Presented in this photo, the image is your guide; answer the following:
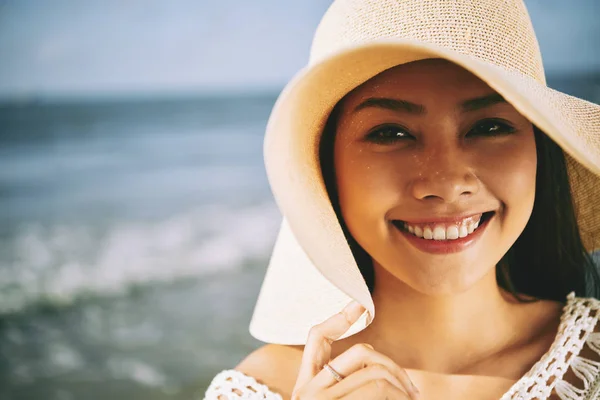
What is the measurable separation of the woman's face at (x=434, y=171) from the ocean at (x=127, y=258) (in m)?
2.64

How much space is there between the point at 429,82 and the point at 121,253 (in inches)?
199

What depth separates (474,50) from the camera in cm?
116

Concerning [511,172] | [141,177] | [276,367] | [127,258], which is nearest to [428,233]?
[511,172]

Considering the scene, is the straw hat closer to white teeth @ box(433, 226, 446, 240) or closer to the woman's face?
the woman's face

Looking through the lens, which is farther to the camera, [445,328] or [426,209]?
[445,328]

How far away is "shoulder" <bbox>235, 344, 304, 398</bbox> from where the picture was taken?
5.35 ft

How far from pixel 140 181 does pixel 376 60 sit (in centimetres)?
744

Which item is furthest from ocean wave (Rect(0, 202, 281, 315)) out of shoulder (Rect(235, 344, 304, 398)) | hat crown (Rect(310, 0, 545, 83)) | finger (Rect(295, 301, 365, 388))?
hat crown (Rect(310, 0, 545, 83))

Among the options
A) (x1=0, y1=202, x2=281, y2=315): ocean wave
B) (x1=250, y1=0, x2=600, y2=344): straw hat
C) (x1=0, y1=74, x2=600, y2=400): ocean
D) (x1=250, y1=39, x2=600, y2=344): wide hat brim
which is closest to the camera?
(x1=250, y1=39, x2=600, y2=344): wide hat brim

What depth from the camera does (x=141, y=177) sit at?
8383 millimetres

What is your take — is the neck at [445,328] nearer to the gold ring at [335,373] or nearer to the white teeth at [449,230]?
the white teeth at [449,230]

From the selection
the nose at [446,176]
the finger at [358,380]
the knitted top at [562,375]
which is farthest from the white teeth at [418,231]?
the knitted top at [562,375]

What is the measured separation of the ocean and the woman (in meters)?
2.33

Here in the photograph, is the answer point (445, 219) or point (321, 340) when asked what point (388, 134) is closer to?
point (445, 219)
